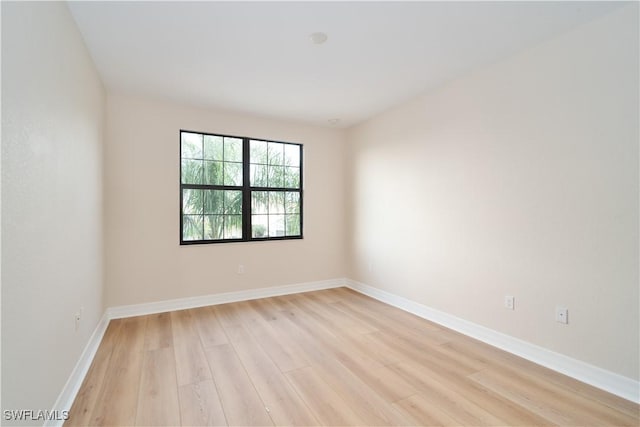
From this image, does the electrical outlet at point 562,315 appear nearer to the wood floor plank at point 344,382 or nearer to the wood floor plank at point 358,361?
the wood floor plank at point 358,361

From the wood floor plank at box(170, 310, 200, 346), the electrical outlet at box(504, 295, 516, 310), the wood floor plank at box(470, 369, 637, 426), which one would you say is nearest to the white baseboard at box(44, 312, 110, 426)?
the wood floor plank at box(170, 310, 200, 346)

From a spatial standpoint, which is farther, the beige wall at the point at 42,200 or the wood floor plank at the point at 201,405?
the wood floor plank at the point at 201,405

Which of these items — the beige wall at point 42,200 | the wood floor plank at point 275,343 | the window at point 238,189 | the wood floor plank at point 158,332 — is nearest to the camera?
the beige wall at point 42,200

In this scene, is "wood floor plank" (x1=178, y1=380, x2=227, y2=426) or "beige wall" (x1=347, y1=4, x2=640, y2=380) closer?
"wood floor plank" (x1=178, y1=380, x2=227, y2=426)

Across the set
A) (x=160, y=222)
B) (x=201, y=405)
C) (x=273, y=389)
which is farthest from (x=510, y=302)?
(x=160, y=222)

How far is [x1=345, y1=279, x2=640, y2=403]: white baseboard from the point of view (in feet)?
6.50

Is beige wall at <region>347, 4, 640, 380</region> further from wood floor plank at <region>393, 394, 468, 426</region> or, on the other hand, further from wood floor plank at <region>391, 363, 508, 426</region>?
wood floor plank at <region>393, 394, 468, 426</region>

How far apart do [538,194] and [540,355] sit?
4.16 feet

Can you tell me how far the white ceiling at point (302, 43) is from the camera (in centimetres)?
201

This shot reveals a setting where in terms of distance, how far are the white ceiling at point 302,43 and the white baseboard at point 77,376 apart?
2.39 meters

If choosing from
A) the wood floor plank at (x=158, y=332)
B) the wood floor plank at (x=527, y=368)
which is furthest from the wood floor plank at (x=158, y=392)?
the wood floor plank at (x=527, y=368)

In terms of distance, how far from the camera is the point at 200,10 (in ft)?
6.60

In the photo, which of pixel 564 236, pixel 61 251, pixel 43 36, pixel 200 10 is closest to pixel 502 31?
pixel 564 236

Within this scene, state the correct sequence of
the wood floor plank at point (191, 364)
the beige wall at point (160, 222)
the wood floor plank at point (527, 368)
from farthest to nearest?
the beige wall at point (160, 222) < the wood floor plank at point (191, 364) < the wood floor plank at point (527, 368)
